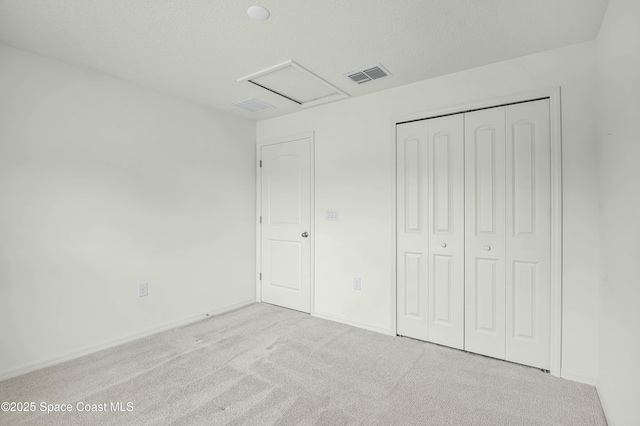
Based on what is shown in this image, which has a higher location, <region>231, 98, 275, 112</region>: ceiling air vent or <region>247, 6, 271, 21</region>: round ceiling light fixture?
<region>231, 98, 275, 112</region>: ceiling air vent

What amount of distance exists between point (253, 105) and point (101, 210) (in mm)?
1846

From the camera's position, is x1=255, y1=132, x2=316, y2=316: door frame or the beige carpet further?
x1=255, y1=132, x2=316, y2=316: door frame

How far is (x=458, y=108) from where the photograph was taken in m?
2.65

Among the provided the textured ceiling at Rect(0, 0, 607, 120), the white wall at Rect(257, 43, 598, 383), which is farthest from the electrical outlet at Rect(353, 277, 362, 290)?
the textured ceiling at Rect(0, 0, 607, 120)

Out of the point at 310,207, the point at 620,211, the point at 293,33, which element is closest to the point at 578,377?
the point at 620,211

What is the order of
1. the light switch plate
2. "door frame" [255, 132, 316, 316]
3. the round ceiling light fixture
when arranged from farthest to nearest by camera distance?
"door frame" [255, 132, 316, 316]
the light switch plate
the round ceiling light fixture

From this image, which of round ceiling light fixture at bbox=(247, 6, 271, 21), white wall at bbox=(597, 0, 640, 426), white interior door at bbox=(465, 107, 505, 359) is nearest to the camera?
white wall at bbox=(597, 0, 640, 426)

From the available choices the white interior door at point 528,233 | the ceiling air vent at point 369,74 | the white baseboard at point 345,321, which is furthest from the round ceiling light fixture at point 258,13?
the white baseboard at point 345,321

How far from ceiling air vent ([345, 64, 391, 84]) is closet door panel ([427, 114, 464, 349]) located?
0.62 metres

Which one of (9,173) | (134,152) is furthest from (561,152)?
(9,173)

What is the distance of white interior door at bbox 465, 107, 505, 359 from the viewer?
2.49 m

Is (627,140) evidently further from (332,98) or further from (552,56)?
(332,98)

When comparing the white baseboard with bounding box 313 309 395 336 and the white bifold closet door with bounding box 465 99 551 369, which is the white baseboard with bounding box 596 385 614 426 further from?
the white baseboard with bounding box 313 309 395 336

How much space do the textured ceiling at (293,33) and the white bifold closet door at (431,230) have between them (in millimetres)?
615
